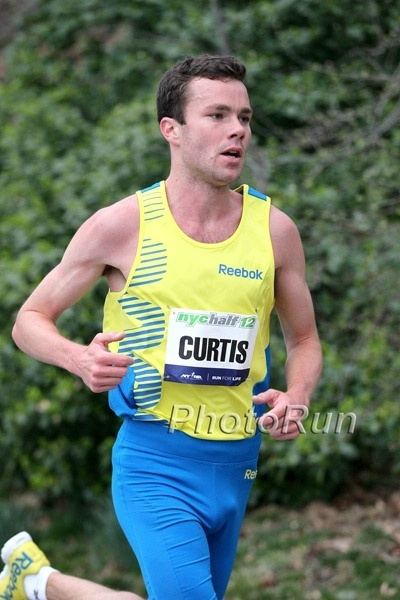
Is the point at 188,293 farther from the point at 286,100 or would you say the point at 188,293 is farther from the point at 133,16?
the point at 133,16

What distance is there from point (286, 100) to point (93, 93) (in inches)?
70.4

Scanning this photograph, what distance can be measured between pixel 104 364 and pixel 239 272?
1.92 ft

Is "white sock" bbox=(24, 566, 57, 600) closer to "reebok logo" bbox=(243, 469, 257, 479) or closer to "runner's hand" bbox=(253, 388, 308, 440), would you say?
"reebok logo" bbox=(243, 469, 257, 479)

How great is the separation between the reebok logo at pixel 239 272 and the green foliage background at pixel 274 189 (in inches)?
87.3

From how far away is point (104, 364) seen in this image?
10.2ft

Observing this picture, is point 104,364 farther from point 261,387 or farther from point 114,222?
point 261,387

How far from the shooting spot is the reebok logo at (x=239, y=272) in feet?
11.4

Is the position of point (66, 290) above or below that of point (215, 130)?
below

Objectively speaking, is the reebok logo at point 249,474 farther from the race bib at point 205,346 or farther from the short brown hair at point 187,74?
the short brown hair at point 187,74

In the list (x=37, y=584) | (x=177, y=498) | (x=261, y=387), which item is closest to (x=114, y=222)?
(x=261, y=387)

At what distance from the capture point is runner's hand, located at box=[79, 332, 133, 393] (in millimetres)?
3117

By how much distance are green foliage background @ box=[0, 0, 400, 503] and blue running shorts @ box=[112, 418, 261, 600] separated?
2.15m

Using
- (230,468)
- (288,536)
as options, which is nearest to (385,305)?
(288,536)

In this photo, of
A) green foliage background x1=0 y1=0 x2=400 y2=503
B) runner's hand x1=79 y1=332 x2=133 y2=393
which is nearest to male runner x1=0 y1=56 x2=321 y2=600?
runner's hand x1=79 y1=332 x2=133 y2=393
